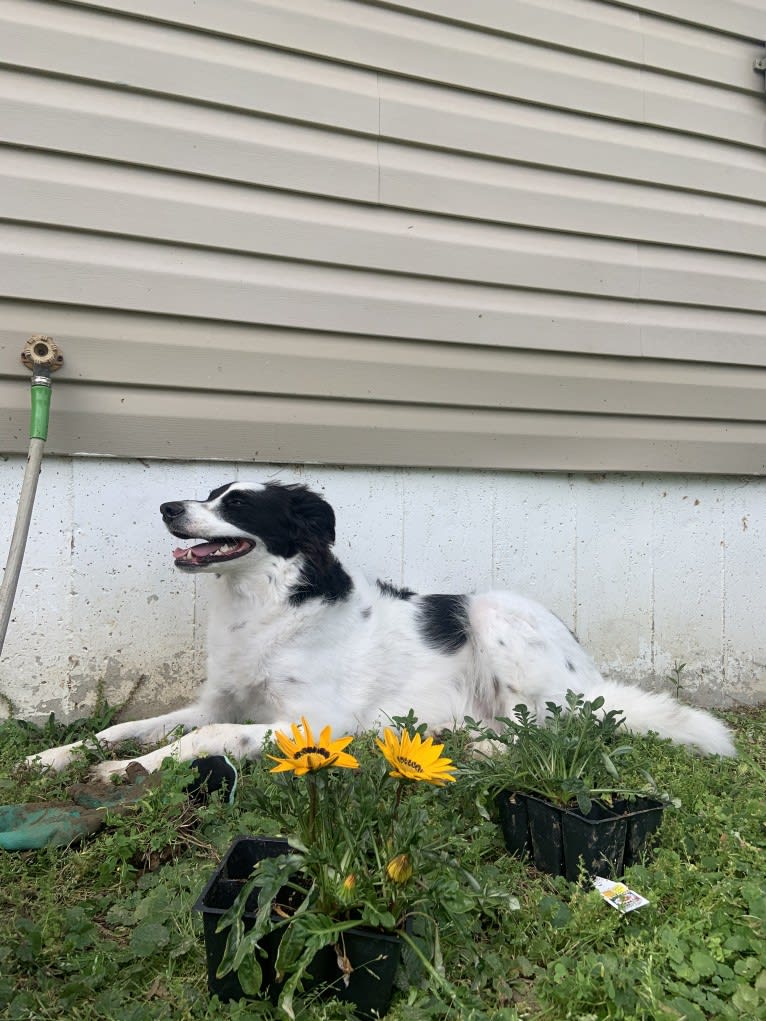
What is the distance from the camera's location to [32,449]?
276cm

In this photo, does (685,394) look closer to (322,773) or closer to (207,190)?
(207,190)

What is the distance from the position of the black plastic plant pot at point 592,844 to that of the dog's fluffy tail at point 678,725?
104 cm

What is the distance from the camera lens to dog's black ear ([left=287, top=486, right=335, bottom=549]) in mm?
3100

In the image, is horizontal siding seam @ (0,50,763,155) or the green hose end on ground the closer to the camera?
the green hose end on ground

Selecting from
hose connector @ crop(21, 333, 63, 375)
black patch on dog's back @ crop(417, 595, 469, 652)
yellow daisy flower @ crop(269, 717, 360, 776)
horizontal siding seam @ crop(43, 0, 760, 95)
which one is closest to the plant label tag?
yellow daisy flower @ crop(269, 717, 360, 776)

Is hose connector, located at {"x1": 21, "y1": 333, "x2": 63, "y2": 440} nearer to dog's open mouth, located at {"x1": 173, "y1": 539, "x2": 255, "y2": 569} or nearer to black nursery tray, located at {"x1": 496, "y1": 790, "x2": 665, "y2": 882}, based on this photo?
dog's open mouth, located at {"x1": 173, "y1": 539, "x2": 255, "y2": 569}

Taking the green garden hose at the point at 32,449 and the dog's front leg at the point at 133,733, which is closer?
the dog's front leg at the point at 133,733

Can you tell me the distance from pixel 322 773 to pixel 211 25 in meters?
3.14

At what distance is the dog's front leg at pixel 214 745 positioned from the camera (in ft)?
8.40

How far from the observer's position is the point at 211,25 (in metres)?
3.18

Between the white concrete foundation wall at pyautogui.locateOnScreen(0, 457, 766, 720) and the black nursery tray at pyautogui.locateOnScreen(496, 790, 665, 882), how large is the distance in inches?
68.2

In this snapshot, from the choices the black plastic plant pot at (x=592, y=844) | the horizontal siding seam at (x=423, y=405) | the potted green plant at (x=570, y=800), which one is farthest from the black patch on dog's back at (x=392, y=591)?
the black plastic plant pot at (x=592, y=844)

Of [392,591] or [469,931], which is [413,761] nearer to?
[469,931]

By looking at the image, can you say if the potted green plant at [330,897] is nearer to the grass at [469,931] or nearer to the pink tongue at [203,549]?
the grass at [469,931]
